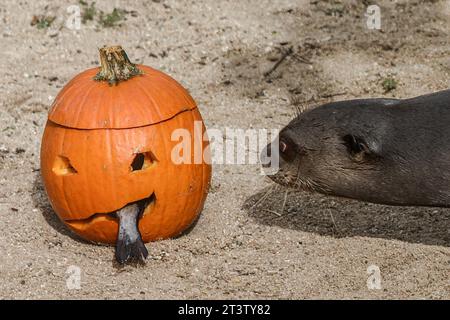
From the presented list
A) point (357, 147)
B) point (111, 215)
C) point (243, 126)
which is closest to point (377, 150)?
point (357, 147)

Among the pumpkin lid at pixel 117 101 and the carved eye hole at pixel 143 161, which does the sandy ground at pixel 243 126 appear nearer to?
the carved eye hole at pixel 143 161

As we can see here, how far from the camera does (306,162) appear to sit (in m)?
5.68

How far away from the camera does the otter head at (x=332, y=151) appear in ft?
17.7

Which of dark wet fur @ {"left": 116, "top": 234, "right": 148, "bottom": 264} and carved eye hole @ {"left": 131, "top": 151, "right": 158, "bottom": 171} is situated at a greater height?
carved eye hole @ {"left": 131, "top": 151, "right": 158, "bottom": 171}

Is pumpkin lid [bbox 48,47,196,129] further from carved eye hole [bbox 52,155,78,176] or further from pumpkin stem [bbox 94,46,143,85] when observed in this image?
carved eye hole [bbox 52,155,78,176]

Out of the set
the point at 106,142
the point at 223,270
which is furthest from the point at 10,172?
the point at 223,270

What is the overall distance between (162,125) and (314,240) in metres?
1.37

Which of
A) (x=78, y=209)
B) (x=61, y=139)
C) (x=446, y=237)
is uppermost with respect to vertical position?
(x=61, y=139)

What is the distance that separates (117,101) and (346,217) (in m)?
2.02

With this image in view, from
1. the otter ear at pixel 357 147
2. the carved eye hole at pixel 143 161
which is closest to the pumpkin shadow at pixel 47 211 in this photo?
the carved eye hole at pixel 143 161

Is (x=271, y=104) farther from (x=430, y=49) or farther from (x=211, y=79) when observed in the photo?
(x=430, y=49)

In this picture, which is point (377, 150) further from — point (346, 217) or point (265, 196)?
point (265, 196)

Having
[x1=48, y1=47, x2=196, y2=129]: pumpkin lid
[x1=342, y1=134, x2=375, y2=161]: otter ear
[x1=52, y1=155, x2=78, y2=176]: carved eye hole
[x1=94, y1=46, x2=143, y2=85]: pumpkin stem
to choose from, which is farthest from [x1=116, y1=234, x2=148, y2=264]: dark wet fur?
[x1=342, y1=134, x2=375, y2=161]: otter ear

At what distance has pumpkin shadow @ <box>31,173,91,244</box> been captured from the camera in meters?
5.75
